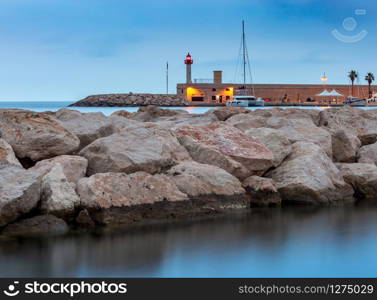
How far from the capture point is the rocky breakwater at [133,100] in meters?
69.0

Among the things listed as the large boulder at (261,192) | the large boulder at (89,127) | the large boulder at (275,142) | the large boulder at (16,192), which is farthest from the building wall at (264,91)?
the large boulder at (16,192)

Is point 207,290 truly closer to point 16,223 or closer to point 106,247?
point 106,247

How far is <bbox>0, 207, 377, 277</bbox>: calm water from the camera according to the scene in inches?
245

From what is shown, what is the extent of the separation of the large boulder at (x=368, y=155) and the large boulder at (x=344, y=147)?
0.10 metres

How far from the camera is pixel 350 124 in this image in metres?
13.4

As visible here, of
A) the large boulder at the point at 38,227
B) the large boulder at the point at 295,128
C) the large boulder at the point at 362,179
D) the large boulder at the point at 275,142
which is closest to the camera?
the large boulder at the point at 38,227

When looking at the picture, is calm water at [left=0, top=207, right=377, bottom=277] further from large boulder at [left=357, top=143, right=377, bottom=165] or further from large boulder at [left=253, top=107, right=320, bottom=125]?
large boulder at [left=253, top=107, right=320, bottom=125]

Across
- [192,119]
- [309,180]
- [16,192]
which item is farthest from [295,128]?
[16,192]

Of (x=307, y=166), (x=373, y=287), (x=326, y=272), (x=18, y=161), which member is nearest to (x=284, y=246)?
(x=326, y=272)

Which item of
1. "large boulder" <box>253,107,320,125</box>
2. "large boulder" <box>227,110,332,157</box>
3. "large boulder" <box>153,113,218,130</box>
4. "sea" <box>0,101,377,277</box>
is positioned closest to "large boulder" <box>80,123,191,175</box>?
"sea" <box>0,101,377,277</box>

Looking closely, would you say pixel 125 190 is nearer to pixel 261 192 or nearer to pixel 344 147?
pixel 261 192

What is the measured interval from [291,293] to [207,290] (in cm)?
69

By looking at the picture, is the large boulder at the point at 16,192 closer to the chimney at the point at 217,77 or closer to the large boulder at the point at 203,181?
the large boulder at the point at 203,181

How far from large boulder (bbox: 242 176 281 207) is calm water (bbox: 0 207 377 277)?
2.15 feet
